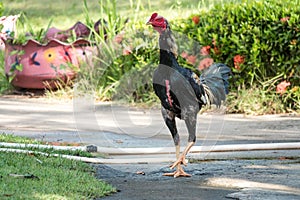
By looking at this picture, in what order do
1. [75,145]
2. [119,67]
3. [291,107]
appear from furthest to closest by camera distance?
[119,67] < [291,107] < [75,145]

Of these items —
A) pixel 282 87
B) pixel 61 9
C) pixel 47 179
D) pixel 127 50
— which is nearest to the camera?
pixel 47 179

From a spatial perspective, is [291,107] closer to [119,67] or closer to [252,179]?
[119,67]

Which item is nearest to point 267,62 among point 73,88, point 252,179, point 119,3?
point 73,88

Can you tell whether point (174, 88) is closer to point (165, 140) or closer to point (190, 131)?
point (190, 131)

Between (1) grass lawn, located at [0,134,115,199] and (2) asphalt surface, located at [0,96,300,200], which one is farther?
(2) asphalt surface, located at [0,96,300,200]

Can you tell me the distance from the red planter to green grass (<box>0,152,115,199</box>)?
18.2 ft

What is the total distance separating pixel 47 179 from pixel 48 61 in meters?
6.56

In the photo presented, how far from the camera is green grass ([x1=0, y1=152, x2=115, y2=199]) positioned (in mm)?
5277

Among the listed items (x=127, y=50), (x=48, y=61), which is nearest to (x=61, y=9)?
(x=48, y=61)

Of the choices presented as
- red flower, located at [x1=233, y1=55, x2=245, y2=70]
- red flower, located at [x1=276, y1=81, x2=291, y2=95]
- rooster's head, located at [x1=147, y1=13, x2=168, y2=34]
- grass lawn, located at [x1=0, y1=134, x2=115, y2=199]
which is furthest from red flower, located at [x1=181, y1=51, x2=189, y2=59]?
rooster's head, located at [x1=147, y1=13, x2=168, y2=34]

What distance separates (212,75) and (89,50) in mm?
5697

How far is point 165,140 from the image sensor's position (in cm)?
852

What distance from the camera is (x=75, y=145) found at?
762 cm

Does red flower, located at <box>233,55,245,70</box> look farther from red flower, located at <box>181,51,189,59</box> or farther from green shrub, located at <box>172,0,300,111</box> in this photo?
red flower, located at <box>181,51,189,59</box>
